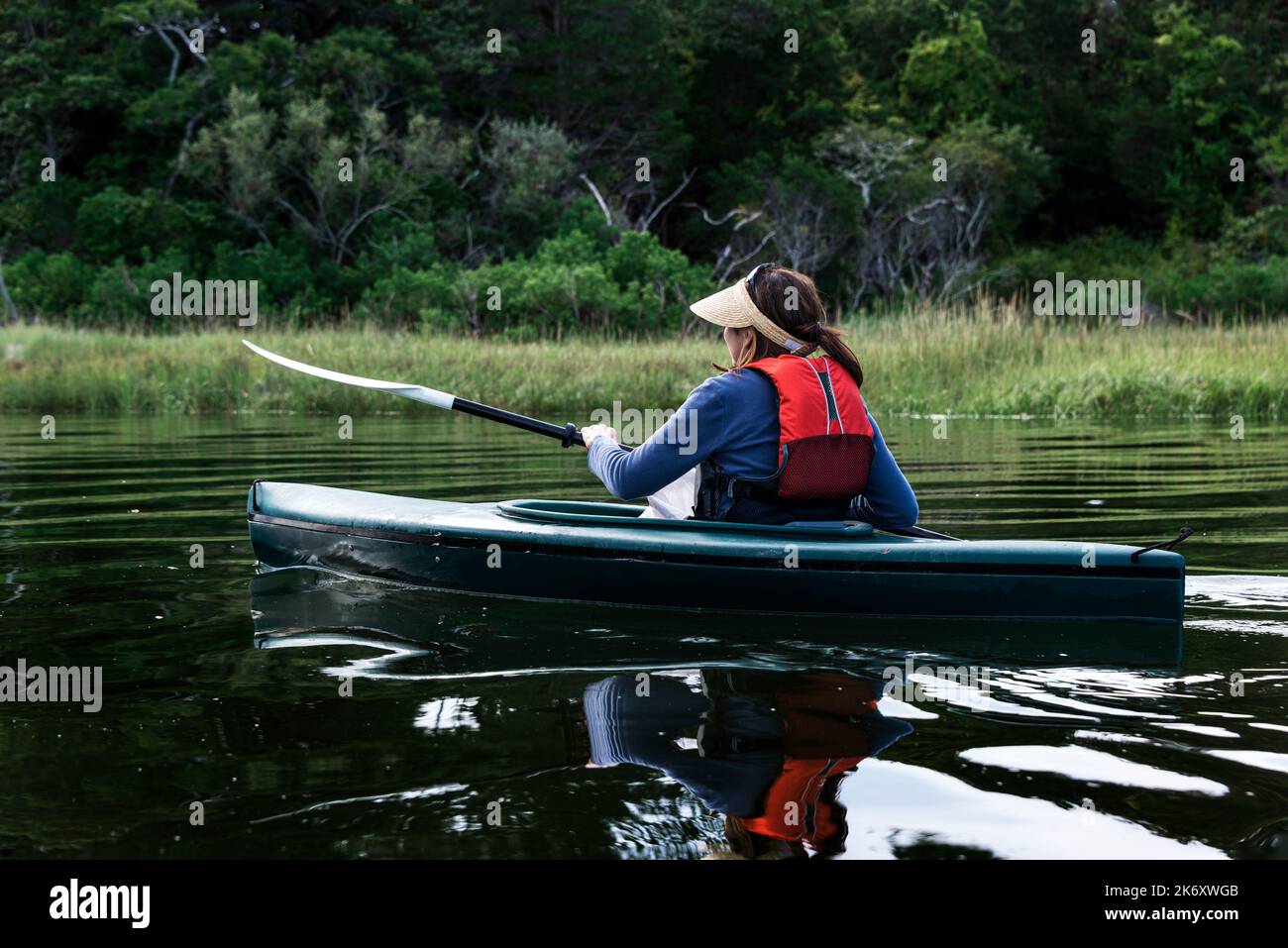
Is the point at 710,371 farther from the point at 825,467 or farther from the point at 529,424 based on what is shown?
the point at 825,467

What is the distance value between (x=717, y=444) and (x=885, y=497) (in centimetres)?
66

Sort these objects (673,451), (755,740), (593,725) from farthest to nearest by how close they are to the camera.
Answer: (673,451) < (593,725) < (755,740)

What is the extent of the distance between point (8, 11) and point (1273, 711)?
30203mm

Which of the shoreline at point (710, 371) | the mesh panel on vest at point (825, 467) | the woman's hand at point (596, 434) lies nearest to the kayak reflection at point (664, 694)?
the mesh panel on vest at point (825, 467)

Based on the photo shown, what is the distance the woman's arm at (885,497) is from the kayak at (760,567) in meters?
0.14

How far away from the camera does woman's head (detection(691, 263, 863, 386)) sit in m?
4.20

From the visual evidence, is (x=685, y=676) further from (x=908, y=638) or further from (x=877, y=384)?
(x=877, y=384)

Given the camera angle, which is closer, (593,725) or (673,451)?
(593,725)

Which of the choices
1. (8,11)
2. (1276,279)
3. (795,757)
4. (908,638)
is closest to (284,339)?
(908,638)

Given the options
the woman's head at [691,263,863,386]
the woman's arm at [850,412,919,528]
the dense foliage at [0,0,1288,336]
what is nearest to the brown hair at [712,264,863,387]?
the woman's head at [691,263,863,386]

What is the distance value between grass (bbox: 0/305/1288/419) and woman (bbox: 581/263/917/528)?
899 centimetres

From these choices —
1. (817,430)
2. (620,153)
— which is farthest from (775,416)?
(620,153)

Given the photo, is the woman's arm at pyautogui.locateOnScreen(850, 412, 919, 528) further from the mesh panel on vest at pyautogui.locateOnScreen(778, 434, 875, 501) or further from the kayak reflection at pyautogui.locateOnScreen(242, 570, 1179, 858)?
the kayak reflection at pyautogui.locateOnScreen(242, 570, 1179, 858)

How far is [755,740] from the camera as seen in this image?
120 inches
